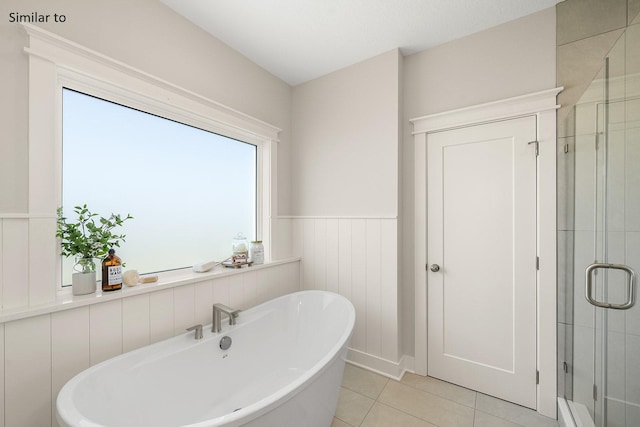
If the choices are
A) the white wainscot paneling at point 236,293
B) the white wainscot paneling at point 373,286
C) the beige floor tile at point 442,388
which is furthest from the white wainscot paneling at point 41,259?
the beige floor tile at point 442,388

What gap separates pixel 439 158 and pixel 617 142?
99 centimetres

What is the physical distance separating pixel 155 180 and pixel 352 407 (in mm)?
2058

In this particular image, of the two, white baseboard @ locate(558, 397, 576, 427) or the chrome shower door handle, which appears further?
white baseboard @ locate(558, 397, 576, 427)

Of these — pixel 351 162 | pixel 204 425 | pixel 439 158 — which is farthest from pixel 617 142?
pixel 204 425

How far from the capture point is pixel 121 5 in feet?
4.83

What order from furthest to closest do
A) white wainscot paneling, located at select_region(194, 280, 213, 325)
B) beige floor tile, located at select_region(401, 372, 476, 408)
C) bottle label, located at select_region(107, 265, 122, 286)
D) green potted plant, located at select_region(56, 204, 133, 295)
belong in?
beige floor tile, located at select_region(401, 372, 476, 408)
white wainscot paneling, located at select_region(194, 280, 213, 325)
bottle label, located at select_region(107, 265, 122, 286)
green potted plant, located at select_region(56, 204, 133, 295)

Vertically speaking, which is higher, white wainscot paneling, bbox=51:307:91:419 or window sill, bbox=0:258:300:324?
window sill, bbox=0:258:300:324

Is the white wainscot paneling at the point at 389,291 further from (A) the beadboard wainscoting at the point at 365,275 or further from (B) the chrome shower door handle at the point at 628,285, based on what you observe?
(B) the chrome shower door handle at the point at 628,285

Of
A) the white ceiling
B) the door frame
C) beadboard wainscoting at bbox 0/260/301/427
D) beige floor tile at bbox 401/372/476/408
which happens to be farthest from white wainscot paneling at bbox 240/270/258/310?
the door frame

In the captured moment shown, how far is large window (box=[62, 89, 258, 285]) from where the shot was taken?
4.76 feet

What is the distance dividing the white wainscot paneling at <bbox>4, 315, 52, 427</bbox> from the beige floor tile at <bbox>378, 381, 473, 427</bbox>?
1.85 m

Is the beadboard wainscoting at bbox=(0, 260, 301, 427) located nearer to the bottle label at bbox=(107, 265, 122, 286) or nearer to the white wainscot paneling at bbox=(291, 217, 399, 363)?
the bottle label at bbox=(107, 265, 122, 286)

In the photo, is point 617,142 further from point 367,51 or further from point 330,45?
point 330,45

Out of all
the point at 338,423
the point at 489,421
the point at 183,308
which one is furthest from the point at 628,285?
the point at 183,308
